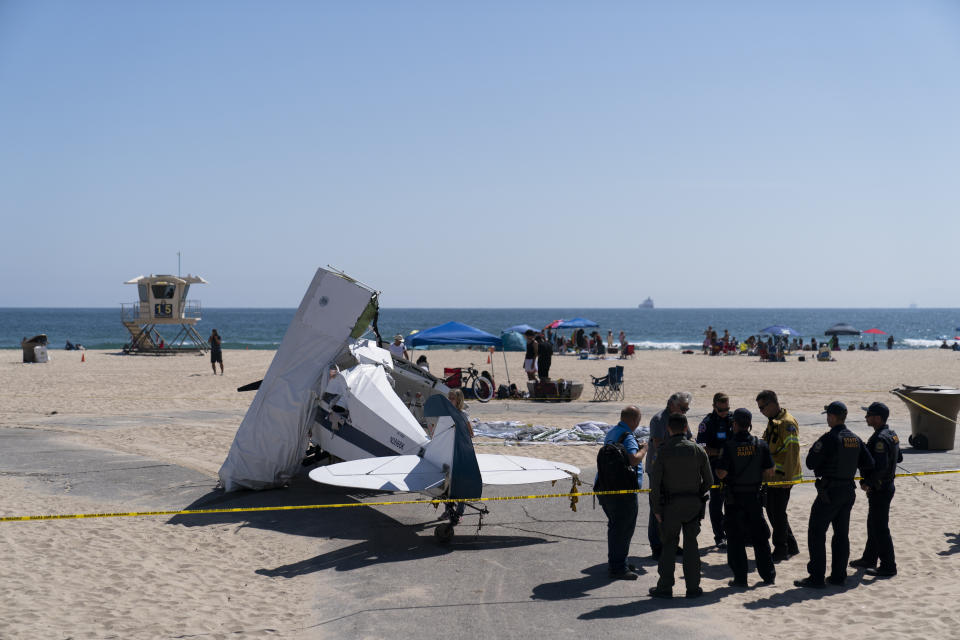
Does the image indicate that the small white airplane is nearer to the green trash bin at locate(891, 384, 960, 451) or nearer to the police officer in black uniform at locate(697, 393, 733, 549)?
the police officer in black uniform at locate(697, 393, 733, 549)

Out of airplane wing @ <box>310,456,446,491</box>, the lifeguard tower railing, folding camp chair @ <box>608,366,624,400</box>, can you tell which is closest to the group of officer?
airplane wing @ <box>310,456,446,491</box>

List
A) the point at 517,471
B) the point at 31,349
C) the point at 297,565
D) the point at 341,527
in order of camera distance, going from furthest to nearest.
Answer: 1. the point at 31,349
2. the point at 341,527
3. the point at 517,471
4. the point at 297,565

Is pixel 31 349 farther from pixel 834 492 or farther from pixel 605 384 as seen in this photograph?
pixel 834 492

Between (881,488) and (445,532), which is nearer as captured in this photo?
(881,488)

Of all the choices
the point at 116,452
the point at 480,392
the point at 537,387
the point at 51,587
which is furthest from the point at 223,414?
the point at 51,587

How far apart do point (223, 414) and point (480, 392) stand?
272 inches

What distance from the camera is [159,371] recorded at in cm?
3238

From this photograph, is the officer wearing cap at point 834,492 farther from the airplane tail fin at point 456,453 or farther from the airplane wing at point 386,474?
the airplane wing at point 386,474

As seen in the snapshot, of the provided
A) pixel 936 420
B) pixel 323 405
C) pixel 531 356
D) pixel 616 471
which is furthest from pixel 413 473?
pixel 531 356

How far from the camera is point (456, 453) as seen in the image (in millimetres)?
8250

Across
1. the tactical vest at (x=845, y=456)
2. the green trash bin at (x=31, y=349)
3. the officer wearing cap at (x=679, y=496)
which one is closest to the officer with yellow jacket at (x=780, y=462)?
the tactical vest at (x=845, y=456)

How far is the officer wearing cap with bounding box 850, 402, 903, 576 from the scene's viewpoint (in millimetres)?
7270

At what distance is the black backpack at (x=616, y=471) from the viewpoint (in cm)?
712

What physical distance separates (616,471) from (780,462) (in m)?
1.81
